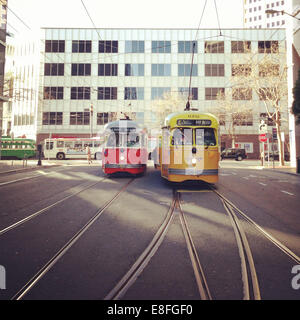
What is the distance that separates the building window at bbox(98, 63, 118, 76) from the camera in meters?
42.1

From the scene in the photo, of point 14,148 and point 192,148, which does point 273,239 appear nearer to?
point 192,148

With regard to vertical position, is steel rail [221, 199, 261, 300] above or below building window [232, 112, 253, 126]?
below

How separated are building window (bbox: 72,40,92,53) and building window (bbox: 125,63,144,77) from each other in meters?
7.46

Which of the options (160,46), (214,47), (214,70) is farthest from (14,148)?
(214,47)

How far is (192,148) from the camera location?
349 inches

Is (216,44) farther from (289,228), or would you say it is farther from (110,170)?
(289,228)

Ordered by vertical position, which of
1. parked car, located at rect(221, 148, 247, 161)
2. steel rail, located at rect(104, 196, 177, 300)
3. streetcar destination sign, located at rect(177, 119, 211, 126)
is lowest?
steel rail, located at rect(104, 196, 177, 300)

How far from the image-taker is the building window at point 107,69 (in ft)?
138

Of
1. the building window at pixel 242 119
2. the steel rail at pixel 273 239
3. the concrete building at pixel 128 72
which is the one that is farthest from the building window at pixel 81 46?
the steel rail at pixel 273 239

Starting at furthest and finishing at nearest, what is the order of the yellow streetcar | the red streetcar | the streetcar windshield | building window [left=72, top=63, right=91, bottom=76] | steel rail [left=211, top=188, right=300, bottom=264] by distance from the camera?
building window [left=72, top=63, right=91, bottom=76] < the red streetcar < the streetcar windshield < the yellow streetcar < steel rail [left=211, top=188, right=300, bottom=264]

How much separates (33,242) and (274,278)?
11.3 feet

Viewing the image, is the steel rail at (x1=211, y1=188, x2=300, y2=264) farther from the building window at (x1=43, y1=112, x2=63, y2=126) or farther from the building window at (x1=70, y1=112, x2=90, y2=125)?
the building window at (x1=43, y1=112, x2=63, y2=126)

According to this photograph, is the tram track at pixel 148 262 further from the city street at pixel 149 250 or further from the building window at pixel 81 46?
the building window at pixel 81 46

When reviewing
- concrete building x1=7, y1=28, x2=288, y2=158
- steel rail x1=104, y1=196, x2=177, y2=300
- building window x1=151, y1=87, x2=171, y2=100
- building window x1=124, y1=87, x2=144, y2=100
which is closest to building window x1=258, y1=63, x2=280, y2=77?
concrete building x1=7, y1=28, x2=288, y2=158
